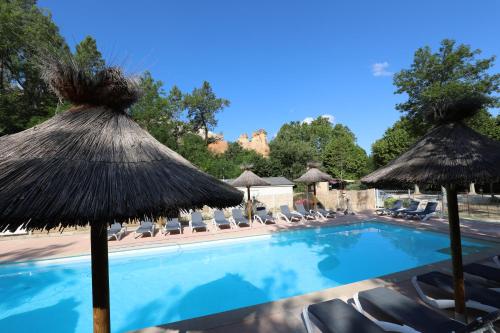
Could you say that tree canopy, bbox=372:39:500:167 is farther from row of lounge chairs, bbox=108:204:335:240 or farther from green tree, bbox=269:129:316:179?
green tree, bbox=269:129:316:179

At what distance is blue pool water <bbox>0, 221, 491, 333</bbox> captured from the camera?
6113 mm

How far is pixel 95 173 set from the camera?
2146mm

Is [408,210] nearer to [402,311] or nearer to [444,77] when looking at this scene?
[444,77]

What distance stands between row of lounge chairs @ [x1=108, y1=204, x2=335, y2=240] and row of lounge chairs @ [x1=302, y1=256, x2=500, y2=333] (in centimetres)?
813

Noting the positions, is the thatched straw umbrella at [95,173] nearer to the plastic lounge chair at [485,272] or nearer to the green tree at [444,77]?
the plastic lounge chair at [485,272]

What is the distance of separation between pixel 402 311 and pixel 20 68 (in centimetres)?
2871

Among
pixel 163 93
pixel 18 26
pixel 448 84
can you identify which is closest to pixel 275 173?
pixel 163 93

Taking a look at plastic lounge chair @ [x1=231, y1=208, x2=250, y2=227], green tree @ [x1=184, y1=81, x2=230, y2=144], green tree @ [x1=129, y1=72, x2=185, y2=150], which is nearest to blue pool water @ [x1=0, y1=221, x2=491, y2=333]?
plastic lounge chair @ [x1=231, y1=208, x2=250, y2=227]

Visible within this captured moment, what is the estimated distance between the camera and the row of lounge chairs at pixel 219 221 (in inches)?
470

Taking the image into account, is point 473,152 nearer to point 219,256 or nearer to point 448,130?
point 448,130

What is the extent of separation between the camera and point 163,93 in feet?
95.8

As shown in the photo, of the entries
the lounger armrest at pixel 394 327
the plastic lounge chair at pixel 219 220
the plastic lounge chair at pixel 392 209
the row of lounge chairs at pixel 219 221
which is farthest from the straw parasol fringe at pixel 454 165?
the plastic lounge chair at pixel 392 209

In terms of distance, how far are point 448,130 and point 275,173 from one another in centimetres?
3087

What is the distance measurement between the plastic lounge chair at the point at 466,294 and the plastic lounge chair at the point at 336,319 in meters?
1.70
